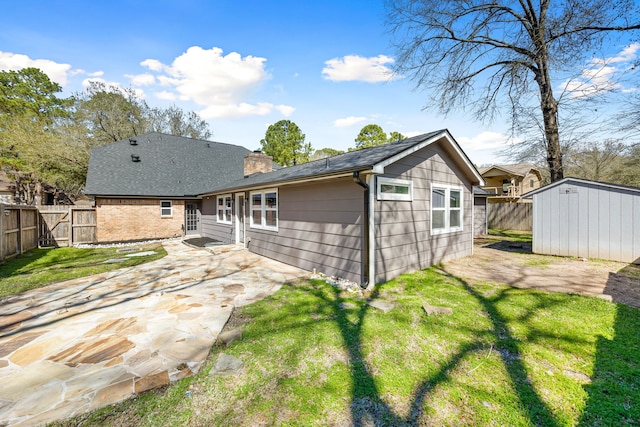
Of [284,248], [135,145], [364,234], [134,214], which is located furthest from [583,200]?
[135,145]

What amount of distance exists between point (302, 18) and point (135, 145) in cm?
1339

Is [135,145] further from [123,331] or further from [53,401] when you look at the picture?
[53,401]

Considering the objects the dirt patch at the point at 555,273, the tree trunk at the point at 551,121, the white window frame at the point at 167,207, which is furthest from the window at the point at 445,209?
the white window frame at the point at 167,207

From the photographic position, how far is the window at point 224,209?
11.8 m

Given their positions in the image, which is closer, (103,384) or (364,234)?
(103,384)

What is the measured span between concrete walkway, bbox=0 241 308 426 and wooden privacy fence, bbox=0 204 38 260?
4.69 metres

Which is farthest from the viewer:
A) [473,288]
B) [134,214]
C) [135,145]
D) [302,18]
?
[135,145]

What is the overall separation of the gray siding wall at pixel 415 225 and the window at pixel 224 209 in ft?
24.8

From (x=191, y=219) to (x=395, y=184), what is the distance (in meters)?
13.4

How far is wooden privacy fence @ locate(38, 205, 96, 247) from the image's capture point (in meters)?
11.8

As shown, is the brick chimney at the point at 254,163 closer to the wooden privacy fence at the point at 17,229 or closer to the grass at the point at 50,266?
the grass at the point at 50,266

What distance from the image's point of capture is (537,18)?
997cm

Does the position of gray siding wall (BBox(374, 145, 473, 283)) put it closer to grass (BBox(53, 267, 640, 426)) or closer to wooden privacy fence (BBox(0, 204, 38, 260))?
grass (BBox(53, 267, 640, 426))

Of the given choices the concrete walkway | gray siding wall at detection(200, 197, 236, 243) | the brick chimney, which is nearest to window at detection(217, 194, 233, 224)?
gray siding wall at detection(200, 197, 236, 243)
